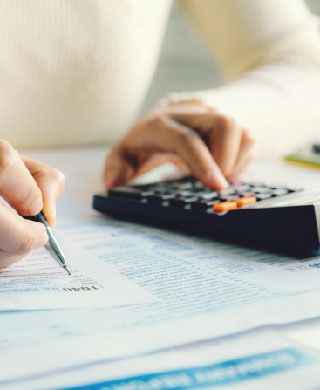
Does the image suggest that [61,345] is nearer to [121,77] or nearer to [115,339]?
[115,339]

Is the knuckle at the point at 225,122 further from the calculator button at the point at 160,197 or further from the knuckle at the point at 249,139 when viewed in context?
the calculator button at the point at 160,197

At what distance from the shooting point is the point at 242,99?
666 millimetres

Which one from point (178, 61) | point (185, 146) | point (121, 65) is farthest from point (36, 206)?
point (178, 61)

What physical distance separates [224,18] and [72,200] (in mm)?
502

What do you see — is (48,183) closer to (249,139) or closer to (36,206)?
(36,206)

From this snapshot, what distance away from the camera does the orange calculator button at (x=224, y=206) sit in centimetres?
32

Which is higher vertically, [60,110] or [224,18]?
[224,18]

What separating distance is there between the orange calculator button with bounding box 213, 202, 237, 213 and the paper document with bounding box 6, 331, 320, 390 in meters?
0.16

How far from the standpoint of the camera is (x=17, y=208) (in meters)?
0.27

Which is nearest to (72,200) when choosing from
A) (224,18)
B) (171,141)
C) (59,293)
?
(171,141)

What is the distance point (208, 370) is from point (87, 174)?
1.42ft

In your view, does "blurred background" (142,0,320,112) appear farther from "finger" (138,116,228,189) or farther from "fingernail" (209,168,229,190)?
"fingernail" (209,168,229,190)

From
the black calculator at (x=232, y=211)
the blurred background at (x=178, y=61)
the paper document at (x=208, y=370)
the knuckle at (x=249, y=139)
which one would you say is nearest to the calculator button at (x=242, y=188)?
the black calculator at (x=232, y=211)

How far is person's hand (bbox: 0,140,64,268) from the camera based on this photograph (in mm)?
232
